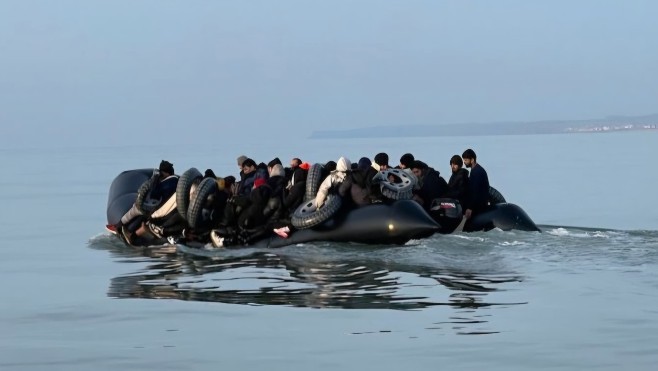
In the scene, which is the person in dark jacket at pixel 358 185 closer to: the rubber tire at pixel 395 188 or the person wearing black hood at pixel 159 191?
the rubber tire at pixel 395 188

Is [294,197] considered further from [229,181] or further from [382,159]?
[229,181]

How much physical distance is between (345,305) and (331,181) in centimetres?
629

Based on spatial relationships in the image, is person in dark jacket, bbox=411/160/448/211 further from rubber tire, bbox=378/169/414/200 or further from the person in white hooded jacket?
the person in white hooded jacket

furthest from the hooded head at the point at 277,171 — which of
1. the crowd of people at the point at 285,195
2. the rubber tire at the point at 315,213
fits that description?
the rubber tire at the point at 315,213

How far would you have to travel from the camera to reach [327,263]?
59.3 ft

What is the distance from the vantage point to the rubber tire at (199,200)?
2081cm

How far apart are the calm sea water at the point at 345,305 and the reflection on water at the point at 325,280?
0.03m

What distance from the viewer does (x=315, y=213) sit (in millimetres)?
19641

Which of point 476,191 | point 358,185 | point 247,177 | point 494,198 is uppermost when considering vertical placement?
point 247,177

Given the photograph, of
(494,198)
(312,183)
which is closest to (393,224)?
(312,183)

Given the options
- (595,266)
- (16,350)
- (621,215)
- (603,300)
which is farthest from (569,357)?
(621,215)

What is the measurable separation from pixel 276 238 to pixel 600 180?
28967 millimetres

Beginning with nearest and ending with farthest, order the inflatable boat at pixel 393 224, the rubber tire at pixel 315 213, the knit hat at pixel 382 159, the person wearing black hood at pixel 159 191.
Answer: the inflatable boat at pixel 393 224
the rubber tire at pixel 315 213
the knit hat at pixel 382 159
the person wearing black hood at pixel 159 191

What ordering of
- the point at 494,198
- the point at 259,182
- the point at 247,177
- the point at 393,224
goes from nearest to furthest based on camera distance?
the point at 393,224 < the point at 259,182 < the point at 247,177 < the point at 494,198
